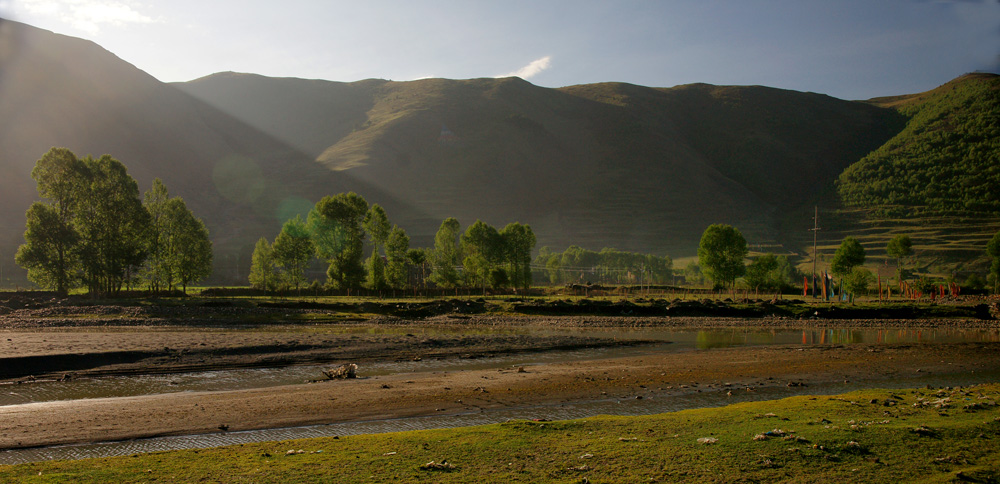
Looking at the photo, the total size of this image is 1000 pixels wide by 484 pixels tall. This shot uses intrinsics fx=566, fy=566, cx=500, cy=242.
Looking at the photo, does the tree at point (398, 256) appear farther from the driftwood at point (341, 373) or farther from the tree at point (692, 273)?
the tree at point (692, 273)

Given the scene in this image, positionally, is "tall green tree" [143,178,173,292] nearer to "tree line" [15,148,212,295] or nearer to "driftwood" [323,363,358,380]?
"tree line" [15,148,212,295]

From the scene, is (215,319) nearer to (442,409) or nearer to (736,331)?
(442,409)

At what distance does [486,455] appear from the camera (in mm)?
10414

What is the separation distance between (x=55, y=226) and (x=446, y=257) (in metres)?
53.6

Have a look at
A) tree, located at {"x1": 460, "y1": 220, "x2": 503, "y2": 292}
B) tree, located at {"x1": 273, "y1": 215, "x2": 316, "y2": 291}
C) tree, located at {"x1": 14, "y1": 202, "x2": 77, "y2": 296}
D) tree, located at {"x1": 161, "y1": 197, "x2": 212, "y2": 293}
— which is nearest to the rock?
tree, located at {"x1": 14, "y1": 202, "x2": 77, "y2": 296}

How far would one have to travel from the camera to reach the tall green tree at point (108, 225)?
62375 mm

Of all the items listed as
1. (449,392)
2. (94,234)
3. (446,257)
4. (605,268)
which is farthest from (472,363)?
(605,268)

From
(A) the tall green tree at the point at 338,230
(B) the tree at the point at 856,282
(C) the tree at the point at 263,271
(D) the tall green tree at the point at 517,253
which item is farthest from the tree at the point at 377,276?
(B) the tree at the point at 856,282

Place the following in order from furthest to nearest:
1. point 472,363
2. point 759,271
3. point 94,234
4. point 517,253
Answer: point 517,253 < point 759,271 < point 94,234 < point 472,363

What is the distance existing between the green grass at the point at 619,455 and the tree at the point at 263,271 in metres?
77.3

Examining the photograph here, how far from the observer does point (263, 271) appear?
85.1 metres

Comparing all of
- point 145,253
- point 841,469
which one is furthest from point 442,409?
point 145,253

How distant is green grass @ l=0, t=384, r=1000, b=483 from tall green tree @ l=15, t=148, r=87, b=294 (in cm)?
6322

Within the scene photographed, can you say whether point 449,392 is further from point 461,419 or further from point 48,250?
point 48,250
